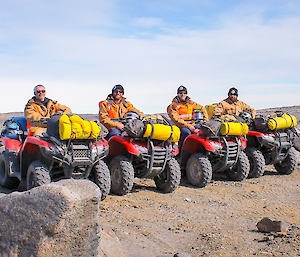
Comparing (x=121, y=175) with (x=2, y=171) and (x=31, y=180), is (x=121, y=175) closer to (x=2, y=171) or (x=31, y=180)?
(x=31, y=180)

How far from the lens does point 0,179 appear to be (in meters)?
6.84

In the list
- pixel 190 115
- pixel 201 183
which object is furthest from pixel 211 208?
pixel 190 115

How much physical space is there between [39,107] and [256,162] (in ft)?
16.4

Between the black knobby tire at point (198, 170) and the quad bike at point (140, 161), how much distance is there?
92 cm

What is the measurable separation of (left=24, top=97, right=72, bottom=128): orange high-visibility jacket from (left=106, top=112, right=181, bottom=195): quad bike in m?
1.15

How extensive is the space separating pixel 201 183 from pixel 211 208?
4.59ft

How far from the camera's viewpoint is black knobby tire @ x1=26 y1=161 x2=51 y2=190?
5.30 metres

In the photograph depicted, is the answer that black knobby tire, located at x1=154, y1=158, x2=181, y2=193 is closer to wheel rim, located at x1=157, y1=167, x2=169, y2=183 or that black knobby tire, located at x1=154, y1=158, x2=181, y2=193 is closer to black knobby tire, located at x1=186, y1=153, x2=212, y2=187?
wheel rim, located at x1=157, y1=167, x2=169, y2=183

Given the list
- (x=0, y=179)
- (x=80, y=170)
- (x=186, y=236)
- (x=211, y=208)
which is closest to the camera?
(x=186, y=236)

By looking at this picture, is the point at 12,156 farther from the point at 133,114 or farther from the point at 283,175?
the point at 283,175

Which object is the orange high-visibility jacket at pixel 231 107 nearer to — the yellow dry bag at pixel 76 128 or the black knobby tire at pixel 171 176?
the black knobby tire at pixel 171 176

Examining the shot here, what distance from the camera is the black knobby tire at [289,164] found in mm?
9250

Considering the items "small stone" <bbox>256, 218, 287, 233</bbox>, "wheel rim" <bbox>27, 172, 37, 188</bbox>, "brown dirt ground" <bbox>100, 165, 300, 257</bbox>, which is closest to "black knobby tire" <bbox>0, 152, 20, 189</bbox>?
"wheel rim" <bbox>27, 172, 37, 188</bbox>

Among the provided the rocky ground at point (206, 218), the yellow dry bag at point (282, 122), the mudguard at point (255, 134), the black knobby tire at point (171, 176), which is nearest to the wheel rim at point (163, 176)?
the black knobby tire at point (171, 176)
